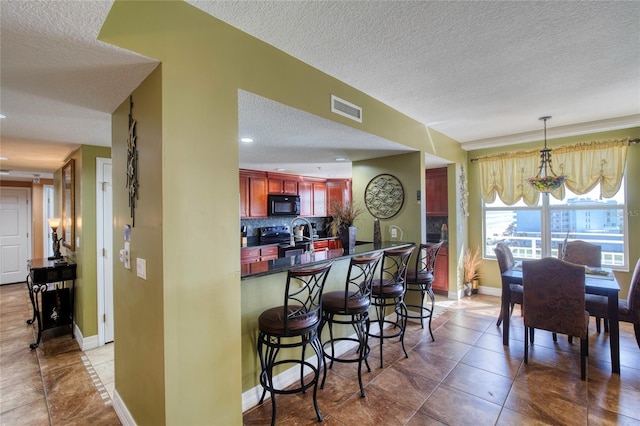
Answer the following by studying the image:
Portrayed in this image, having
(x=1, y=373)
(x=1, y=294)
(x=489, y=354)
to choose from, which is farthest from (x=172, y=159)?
(x=1, y=294)

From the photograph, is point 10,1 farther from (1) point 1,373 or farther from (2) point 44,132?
(1) point 1,373

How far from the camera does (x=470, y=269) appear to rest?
506 centimetres

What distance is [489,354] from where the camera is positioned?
301 cm

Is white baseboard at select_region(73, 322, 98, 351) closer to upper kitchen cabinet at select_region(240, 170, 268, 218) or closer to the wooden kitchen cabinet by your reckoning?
upper kitchen cabinet at select_region(240, 170, 268, 218)

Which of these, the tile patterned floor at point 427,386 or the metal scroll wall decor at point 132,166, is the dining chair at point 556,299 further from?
the metal scroll wall decor at point 132,166

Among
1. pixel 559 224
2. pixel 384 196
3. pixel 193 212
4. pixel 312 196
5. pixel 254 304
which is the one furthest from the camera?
pixel 312 196

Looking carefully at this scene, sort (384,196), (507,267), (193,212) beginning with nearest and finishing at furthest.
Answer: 1. (193,212)
2. (507,267)
3. (384,196)

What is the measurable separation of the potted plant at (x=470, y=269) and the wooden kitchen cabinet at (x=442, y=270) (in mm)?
310

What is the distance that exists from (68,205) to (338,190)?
525 cm

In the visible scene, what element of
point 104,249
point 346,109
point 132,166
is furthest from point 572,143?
point 104,249

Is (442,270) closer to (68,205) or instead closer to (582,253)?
(582,253)

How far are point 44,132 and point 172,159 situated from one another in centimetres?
210

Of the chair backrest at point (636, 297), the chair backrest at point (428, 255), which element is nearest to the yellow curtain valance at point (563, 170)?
the chair backrest at point (636, 297)

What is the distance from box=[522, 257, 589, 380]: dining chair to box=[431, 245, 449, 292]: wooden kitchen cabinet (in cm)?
218
